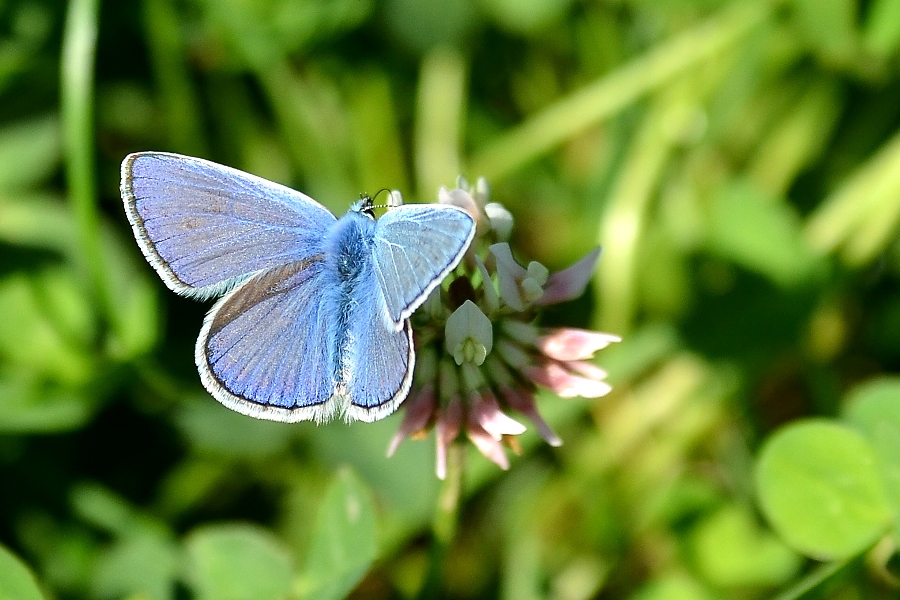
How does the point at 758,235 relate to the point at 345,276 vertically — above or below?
below

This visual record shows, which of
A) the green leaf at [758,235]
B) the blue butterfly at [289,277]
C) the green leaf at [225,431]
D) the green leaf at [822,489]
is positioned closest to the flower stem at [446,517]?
the blue butterfly at [289,277]

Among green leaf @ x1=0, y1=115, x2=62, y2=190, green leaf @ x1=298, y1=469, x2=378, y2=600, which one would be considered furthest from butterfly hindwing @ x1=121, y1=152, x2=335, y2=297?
green leaf @ x1=0, y1=115, x2=62, y2=190

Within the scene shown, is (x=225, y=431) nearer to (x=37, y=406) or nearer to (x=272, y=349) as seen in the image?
(x=37, y=406)

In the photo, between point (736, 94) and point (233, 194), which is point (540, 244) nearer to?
point (736, 94)

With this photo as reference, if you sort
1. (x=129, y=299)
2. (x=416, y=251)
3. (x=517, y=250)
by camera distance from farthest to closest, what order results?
(x=517, y=250) → (x=129, y=299) → (x=416, y=251)

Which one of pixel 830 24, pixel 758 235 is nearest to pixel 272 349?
pixel 758 235

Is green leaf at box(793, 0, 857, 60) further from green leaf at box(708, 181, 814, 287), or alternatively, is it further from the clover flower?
the clover flower

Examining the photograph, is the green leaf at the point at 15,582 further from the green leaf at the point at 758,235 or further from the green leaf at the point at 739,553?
the green leaf at the point at 758,235
